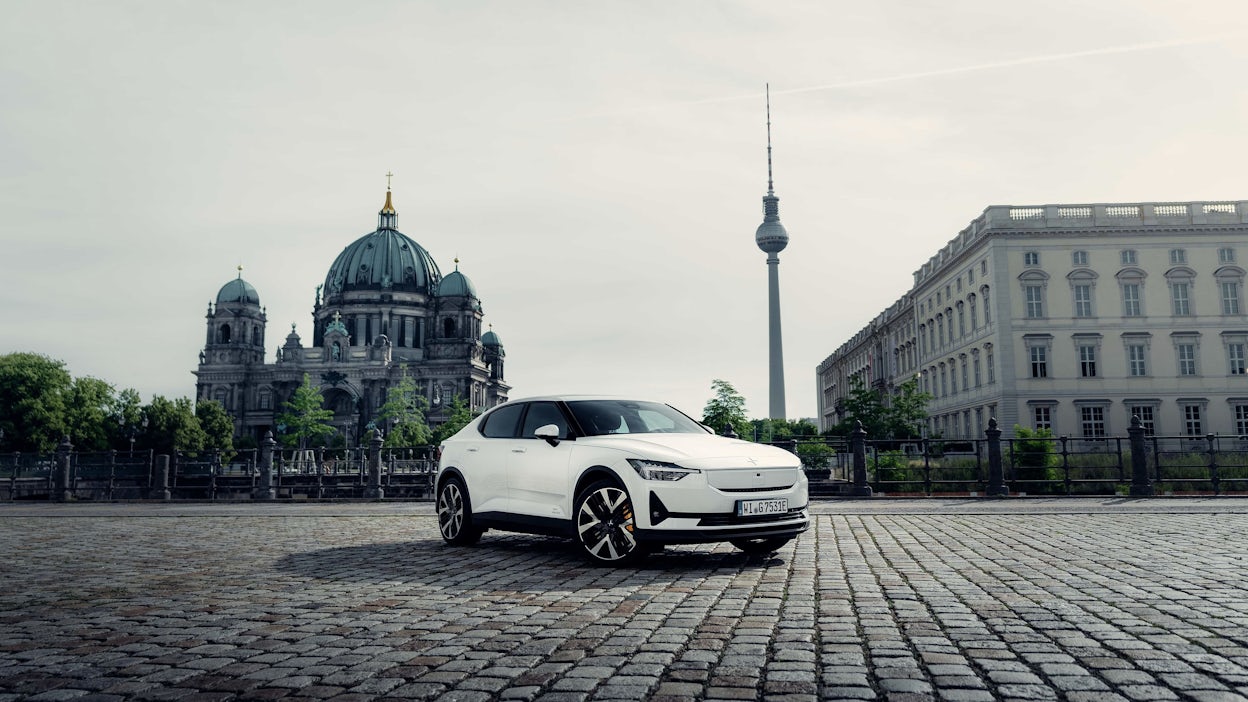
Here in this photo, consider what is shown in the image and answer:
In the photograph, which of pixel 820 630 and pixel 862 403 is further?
pixel 862 403

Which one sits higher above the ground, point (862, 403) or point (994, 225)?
point (994, 225)

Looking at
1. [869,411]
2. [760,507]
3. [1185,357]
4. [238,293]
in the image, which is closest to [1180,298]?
[1185,357]

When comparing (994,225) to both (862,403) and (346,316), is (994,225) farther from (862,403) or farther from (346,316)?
(346,316)

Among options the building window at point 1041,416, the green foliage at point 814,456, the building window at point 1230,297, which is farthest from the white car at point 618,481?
the building window at point 1230,297

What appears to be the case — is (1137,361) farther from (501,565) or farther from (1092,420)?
(501,565)

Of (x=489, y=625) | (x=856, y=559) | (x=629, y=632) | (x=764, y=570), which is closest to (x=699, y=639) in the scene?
(x=629, y=632)

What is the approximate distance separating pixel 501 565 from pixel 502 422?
1.93 meters

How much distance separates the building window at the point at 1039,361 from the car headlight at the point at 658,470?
49.8 metres

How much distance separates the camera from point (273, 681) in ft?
12.5

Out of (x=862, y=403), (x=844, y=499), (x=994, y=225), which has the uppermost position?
(x=994, y=225)

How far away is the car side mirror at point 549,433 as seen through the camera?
845 cm

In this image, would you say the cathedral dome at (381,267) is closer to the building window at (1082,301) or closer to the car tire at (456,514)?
the building window at (1082,301)

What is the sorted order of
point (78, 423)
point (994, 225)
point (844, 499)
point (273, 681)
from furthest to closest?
point (78, 423), point (994, 225), point (844, 499), point (273, 681)

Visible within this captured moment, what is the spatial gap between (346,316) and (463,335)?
16.3m
